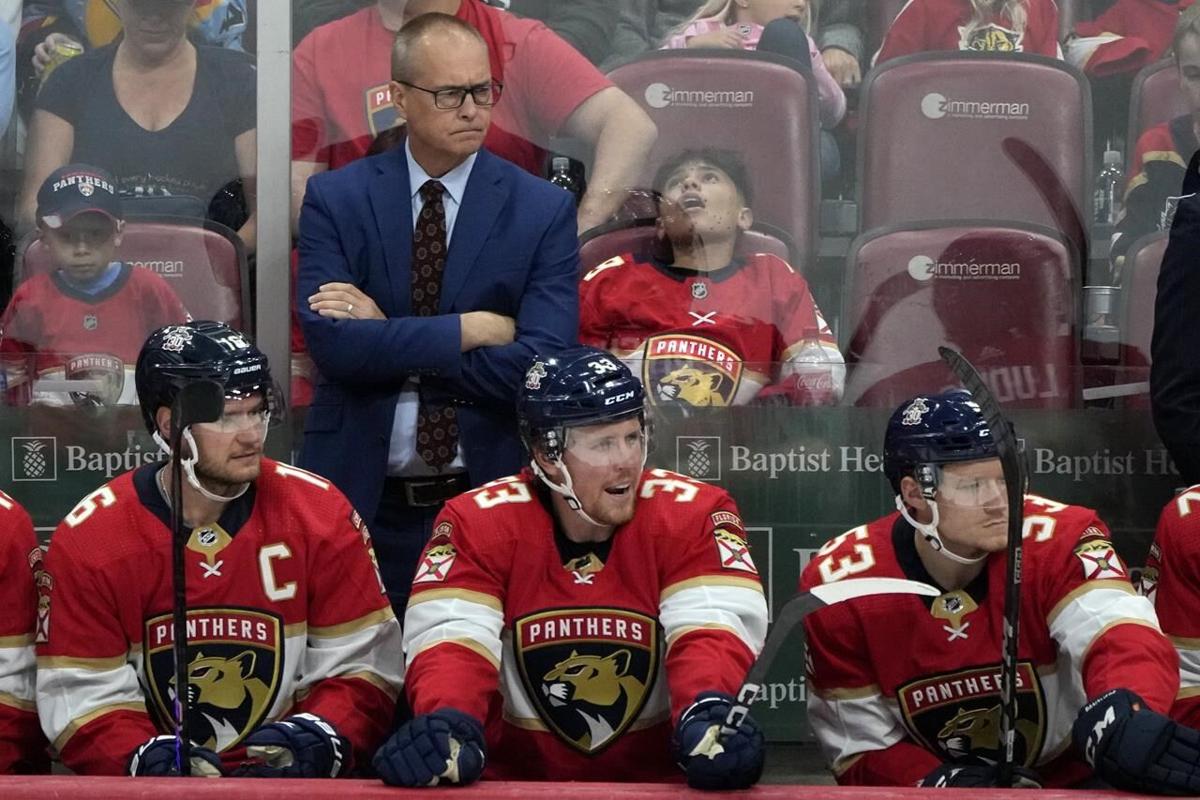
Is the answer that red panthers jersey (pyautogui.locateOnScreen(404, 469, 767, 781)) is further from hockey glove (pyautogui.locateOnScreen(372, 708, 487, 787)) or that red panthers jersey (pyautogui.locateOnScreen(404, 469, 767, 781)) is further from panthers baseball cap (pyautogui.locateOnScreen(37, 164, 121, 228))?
panthers baseball cap (pyautogui.locateOnScreen(37, 164, 121, 228))

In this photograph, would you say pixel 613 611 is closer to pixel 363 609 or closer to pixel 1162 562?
pixel 363 609

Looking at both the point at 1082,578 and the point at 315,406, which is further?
the point at 315,406

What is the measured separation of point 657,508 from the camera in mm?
3215

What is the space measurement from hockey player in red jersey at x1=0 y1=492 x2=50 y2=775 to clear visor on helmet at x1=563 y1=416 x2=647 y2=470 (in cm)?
95

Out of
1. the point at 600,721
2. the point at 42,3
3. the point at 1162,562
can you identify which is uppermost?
the point at 42,3

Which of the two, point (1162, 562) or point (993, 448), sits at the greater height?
point (993, 448)

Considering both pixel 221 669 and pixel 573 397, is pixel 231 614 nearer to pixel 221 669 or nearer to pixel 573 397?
pixel 221 669

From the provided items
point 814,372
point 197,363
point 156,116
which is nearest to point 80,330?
point 156,116

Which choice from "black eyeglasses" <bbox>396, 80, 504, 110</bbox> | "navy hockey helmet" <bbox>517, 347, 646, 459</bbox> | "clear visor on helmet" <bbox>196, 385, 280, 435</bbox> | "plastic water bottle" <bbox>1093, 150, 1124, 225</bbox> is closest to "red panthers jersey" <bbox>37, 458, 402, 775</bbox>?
"clear visor on helmet" <bbox>196, 385, 280, 435</bbox>

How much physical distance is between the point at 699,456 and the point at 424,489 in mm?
587

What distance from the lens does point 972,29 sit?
4402mm

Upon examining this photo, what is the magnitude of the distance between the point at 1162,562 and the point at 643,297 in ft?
4.11

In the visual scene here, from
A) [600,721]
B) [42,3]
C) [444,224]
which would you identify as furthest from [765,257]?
[42,3]

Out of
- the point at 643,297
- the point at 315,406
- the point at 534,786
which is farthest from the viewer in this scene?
the point at 643,297
